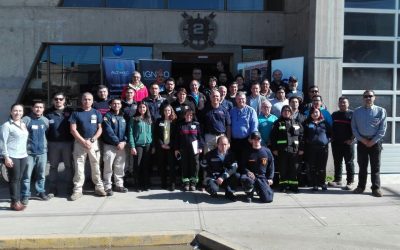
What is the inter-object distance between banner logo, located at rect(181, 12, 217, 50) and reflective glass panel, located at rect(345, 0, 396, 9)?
11.8 ft

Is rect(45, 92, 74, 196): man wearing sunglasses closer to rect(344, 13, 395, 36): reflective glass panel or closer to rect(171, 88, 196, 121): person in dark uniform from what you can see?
rect(171, 88, 196, 121): person in dark uniform

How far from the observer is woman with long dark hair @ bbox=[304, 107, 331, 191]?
8.69m

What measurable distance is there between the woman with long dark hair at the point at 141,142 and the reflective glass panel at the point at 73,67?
3.97m

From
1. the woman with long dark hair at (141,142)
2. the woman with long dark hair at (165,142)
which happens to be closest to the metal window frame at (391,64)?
the woman with long dark hair at (165,142)

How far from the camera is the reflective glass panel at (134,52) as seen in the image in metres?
12.3

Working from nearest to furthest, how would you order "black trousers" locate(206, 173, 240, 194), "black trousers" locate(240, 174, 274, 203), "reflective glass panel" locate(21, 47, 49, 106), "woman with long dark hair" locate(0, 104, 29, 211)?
"woman with long dark hair" locate(0, 104, 29, 211) → "black trousers" locate(240, 174, 274, 203) → "black trousers" locate(206, 173, 240, 194) → "reflective glass panel" locate(21, 47, 49, 106)

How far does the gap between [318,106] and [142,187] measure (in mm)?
3730

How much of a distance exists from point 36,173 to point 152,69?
12.9 ft

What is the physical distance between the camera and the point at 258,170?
26.7ft

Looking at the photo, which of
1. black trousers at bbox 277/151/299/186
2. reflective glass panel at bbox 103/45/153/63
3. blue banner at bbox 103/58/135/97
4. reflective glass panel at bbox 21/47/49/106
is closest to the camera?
black trousers at bbox 277/151/299/186

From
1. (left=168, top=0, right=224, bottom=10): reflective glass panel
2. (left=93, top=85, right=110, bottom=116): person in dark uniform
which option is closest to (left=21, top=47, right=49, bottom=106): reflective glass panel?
(left=168, top=0, right=224, bottom=10): reflective glass panel

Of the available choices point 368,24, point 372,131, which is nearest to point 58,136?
point 372,131

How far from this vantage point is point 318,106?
28.8 feet

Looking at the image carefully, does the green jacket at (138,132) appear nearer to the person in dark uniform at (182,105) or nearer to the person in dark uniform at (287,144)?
the person in dark uniform at (182,105)
